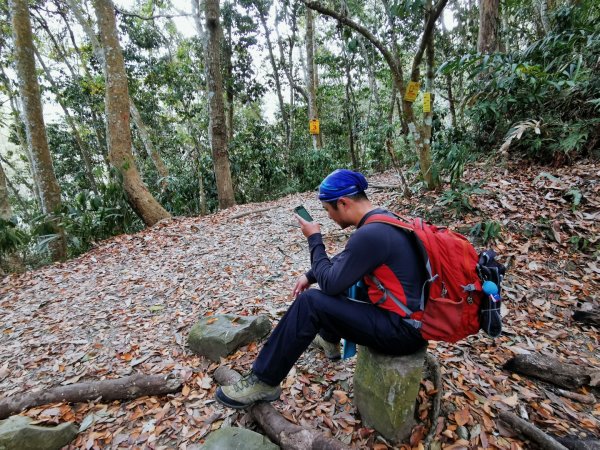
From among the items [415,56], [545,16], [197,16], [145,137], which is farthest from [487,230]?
[197,16]

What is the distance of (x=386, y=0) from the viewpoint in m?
9.44

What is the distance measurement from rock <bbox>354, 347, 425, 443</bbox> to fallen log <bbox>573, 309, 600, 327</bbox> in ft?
7.16

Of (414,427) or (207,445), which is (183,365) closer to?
(207,445)

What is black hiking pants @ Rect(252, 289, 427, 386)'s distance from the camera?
6.03ft

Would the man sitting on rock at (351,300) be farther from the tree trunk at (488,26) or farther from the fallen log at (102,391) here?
the tree trunk at (488,26)

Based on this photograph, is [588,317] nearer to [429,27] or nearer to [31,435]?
[429,27]

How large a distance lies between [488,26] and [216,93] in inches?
242

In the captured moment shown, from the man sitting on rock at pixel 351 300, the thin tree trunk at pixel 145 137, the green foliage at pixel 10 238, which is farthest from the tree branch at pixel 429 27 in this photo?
the thin tree trunk at pixel 145 137

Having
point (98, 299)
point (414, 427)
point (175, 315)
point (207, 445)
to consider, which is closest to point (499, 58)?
point (414, 427)

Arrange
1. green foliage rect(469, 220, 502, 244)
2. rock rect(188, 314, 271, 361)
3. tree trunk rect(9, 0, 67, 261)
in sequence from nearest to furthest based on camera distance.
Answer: rock rect(188, 314, 271, 361), green foliage rect(469, 220, 502, 244), tree trunk rect(9, 0, 67, 261)

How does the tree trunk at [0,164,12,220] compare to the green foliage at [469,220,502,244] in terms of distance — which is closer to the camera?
the green foliage at [469,220,502,244]

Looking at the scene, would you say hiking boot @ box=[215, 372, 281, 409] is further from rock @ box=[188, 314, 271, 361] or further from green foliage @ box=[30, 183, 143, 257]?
green foliage @ box=[30, 183, 143, 257]

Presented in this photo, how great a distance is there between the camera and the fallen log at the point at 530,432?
1.81 m

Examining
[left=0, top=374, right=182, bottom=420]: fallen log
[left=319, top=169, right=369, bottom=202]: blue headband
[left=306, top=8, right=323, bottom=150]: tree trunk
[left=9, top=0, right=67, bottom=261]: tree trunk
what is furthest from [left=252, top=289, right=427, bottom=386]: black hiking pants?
[left=306, top=8, right=323, bottom=150]: tree trunk
